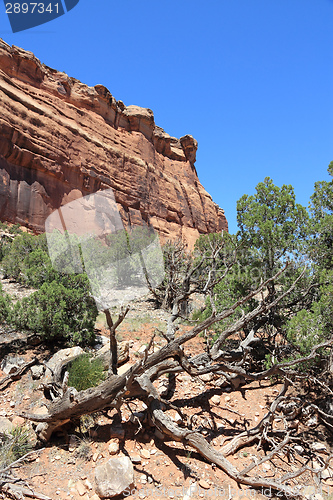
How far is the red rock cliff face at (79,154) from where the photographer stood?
109 ft

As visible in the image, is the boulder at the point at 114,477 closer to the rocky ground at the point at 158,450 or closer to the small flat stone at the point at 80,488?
the rocky ground at the point at 158,450

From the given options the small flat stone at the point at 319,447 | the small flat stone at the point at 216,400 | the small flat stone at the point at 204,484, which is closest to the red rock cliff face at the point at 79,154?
the small flat stone at the point at 216,400

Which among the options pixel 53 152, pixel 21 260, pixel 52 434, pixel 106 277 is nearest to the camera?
pixel 52 434

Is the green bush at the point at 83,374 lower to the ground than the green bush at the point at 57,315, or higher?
lower

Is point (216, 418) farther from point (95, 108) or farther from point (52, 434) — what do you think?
point (95, 108)

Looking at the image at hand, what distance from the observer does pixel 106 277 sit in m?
17.7

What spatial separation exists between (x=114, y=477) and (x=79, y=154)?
4107 cm

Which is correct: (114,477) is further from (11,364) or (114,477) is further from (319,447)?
(11,364)

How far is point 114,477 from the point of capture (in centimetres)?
410

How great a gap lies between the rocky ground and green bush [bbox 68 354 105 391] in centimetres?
61

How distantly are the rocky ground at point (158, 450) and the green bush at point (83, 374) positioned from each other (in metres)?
0.61

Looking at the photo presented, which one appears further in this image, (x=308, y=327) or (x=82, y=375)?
(x=308, y=327)

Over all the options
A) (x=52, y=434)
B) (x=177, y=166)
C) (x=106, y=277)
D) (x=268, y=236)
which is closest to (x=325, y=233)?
(x=268, y=236)

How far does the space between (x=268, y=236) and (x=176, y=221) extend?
147ft
